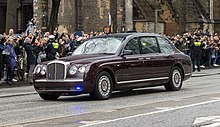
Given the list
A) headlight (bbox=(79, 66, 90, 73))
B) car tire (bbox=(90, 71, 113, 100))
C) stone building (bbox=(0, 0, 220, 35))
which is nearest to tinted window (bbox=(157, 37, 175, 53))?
car tire (bbox=(90, 71, 113, 100))

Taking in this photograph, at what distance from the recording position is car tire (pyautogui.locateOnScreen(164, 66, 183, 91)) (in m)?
17.6

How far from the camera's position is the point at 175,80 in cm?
1783

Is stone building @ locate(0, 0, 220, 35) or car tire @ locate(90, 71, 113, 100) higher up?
stone building @ locate(0, 0, 220, 35)

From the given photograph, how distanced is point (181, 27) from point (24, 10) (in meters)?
13.0

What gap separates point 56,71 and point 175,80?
435cm

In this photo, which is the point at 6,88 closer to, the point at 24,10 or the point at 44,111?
the point at 44,111

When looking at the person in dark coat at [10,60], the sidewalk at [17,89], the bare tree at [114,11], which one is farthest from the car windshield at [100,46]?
the bare tree at [114,11]

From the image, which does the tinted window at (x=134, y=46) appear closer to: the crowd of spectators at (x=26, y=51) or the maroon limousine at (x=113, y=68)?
the maroon limousine at (x=113, y=68)

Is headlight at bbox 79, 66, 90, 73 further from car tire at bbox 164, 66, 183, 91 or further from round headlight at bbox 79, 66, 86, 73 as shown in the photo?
car tire at bbox 164, 66, 183, 91

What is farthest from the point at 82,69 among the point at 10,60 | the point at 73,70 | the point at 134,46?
the point at 10,60

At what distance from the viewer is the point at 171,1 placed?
5062 cm

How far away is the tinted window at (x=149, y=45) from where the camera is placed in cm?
1684

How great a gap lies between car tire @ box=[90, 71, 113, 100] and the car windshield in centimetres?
92

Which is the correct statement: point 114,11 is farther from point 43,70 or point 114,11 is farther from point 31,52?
point 43,70
